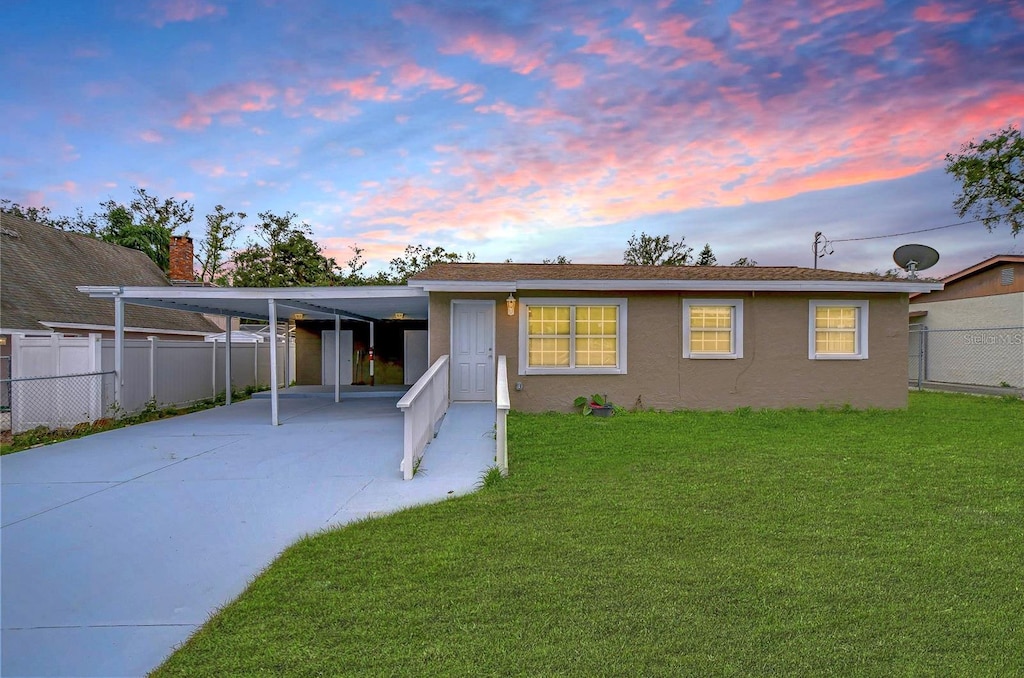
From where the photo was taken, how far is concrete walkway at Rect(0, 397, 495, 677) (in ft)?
9.99

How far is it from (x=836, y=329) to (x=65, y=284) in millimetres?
20690

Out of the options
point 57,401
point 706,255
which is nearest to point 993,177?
point 706,255

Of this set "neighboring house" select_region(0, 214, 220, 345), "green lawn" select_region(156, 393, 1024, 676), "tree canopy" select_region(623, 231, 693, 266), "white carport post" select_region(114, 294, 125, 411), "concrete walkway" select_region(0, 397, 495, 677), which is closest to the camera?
"green lawn" select_region(156, 393, 1024, 676)

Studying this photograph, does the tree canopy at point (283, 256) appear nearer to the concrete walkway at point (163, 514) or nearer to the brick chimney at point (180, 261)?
the brick chimney at point (180, 261)

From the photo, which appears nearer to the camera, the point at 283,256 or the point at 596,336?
the point at 596,336

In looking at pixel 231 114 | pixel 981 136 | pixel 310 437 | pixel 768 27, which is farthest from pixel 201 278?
pixel 981 136

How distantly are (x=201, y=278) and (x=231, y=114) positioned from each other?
25.7m

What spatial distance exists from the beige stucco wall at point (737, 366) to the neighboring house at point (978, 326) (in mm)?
6105

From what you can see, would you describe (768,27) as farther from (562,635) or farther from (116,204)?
(116,204)

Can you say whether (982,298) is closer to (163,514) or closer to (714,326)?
(714,326)

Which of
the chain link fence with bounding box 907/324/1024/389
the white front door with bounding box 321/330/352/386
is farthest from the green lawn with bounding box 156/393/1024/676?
the white front door with bounding box 321/330/352/386

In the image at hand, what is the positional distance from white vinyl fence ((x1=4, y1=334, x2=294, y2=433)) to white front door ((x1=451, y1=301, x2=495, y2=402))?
6.45 m

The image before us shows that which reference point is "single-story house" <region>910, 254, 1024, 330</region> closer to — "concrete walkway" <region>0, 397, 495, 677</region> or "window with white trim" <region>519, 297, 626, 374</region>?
"window with white trim" <region>519, 297, 626, 374</region>

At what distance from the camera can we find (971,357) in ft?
60.1
